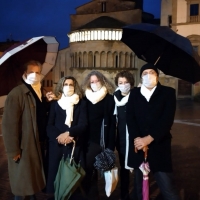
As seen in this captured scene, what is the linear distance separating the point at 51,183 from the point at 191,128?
899cm

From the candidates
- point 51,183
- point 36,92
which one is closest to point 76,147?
point 51,183

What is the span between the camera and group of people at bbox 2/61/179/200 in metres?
3.41

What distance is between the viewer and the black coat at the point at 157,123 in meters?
3.36

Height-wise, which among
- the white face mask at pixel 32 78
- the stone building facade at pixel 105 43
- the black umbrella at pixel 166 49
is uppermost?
the stone building facade at pixel 105 43

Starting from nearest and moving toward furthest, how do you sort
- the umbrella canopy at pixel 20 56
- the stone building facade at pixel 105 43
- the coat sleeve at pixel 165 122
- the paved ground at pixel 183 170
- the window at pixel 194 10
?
the coat sleeve at pixel 165 122 < the umbrella canopy at pixel 20 56 < the paved ground at pixel 183 170 < the window at pixel 194 10 < the stone building facade at pixel 105 43

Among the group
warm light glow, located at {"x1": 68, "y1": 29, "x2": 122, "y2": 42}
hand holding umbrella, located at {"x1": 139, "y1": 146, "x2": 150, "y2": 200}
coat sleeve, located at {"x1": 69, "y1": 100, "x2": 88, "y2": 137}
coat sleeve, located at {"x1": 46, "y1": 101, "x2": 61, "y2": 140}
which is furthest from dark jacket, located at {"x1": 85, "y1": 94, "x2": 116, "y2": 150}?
warm light glow, located at {"x1": 68, "y1": 29, "x2": 122, "y2": 42}

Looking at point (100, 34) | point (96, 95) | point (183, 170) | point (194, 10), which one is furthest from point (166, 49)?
point (100, 34)

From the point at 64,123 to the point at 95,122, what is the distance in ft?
1.50

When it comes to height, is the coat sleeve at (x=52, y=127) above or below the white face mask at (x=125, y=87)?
below

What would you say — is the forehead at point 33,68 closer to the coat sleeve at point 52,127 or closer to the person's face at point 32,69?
the person's face at point 32,69

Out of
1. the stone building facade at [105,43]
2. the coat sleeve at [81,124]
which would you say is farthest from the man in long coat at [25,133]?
the stone building facade at [105,43]

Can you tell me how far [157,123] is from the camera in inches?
133

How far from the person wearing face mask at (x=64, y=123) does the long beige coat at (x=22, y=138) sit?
21 centimetres

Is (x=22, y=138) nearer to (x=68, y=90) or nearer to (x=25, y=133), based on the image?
(x=25, y=133)
